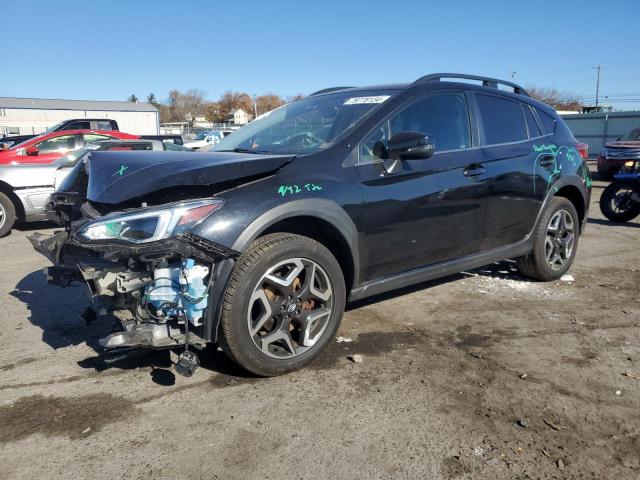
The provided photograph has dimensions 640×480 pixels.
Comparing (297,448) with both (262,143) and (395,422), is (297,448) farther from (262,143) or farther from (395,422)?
(262,143)

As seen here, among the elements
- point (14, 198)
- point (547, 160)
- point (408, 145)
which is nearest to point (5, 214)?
point (14, 198)

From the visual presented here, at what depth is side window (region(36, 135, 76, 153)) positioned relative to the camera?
10.4 metres

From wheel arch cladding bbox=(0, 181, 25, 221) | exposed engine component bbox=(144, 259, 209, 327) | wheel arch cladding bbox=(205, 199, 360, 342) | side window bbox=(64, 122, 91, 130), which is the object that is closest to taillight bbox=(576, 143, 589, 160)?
wheel arch cladding bbox=(205, 199, 360, 342)

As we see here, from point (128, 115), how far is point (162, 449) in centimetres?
6297

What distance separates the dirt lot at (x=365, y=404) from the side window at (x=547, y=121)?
178cm

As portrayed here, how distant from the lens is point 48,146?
10.5m

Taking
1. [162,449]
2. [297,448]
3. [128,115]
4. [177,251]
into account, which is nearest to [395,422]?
[297,448]

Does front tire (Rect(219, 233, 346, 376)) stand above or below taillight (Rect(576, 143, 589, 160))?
below

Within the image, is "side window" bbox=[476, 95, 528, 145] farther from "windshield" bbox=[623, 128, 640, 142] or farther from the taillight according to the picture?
"windshield" bbox=[623, 128, 640, 142]

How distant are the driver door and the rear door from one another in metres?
0.16

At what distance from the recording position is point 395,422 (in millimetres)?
2748

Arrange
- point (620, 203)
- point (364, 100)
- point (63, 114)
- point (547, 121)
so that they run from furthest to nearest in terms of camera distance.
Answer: point (63, 114) → point (620, 203) → point (547, 121) → point (364, 100)

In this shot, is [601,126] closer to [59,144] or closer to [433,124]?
[59,144]

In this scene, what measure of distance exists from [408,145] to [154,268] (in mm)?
1783
